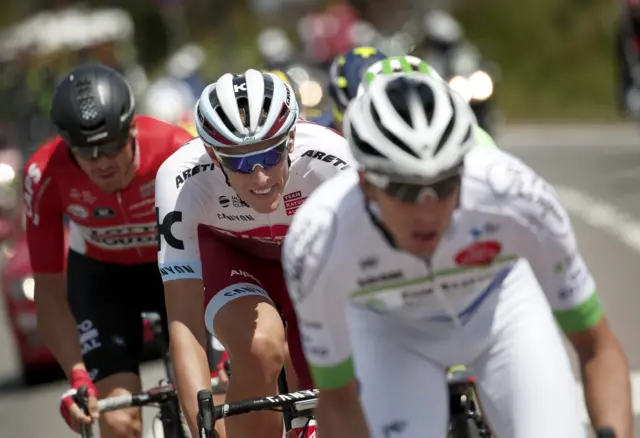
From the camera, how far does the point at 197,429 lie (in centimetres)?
552

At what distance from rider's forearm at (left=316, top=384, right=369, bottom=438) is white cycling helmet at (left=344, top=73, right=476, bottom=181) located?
0.74 m

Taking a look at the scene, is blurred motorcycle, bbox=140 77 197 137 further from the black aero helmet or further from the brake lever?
the brake lever

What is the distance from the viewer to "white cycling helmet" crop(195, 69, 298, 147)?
5.59m

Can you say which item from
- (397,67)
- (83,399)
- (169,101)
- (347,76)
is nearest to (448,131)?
(83,399)

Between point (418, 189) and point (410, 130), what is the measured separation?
19 centimetres

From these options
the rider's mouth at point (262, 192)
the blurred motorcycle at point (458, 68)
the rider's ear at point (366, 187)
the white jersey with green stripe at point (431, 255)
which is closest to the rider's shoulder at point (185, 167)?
the rider's mouth at point (262, 192)

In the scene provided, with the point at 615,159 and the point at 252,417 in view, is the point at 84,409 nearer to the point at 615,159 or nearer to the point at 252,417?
the point at 252,417

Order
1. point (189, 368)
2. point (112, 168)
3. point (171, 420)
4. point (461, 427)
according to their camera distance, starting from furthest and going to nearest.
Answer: point (112, 168), point (171, 420), point (189, 368), point (461, 427)

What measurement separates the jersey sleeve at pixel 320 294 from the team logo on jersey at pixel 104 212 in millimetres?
2796

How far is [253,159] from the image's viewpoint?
18.2 ft

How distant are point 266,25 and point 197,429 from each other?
48.7m

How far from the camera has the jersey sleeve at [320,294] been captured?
4402mm

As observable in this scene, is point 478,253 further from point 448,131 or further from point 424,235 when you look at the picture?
point 448,131

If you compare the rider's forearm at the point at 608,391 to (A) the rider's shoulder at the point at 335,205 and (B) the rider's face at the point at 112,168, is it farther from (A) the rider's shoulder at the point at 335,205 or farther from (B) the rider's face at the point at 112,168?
(B) the rider's face at the point at 112,168
